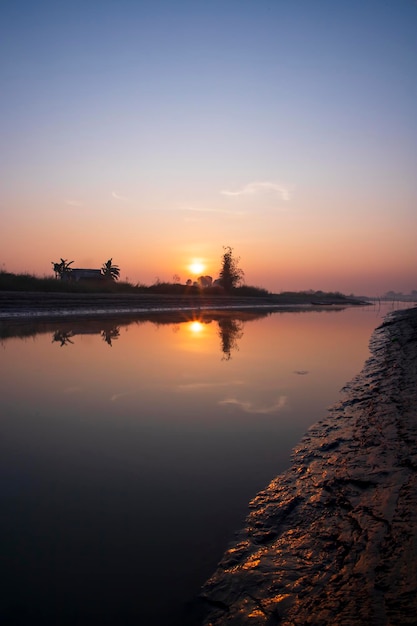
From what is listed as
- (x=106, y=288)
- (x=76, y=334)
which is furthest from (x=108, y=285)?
(x=76, y=334)

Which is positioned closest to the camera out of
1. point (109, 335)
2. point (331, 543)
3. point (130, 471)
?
point (331, 543)

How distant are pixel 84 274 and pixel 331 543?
7212cm

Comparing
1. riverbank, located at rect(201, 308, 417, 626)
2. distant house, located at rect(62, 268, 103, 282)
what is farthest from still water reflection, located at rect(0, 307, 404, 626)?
distant house, located at rect(62, 268, 103, 282)

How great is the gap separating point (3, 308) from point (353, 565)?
3162 centimetres

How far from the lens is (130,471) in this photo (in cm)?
508

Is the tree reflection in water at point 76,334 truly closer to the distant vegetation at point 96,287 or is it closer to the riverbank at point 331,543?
the riverbank at point 331,543

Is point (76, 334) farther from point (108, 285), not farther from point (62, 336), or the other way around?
point (108, 285)


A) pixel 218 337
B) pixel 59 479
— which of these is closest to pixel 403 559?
pixel 59 479

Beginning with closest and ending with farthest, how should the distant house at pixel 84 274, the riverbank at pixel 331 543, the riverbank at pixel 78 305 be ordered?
the riverbank at pixel 331 543, the riverbank at pixel 78 305, the distant house at pixel 84 274

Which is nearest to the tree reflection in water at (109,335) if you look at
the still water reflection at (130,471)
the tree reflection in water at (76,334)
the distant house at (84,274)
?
the tree reflection in water at (76,334)

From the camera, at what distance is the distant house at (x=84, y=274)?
68.0 metres

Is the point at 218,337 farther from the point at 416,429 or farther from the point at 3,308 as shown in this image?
Answer: the point at 3,308

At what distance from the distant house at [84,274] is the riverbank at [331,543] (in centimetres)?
6647

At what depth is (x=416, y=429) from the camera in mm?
6016
